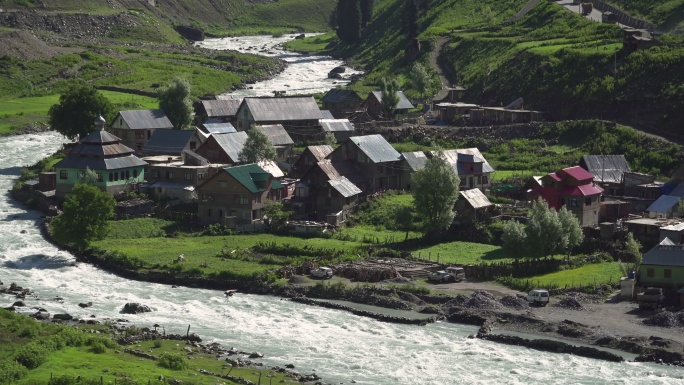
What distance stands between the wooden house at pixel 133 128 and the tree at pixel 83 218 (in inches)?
976

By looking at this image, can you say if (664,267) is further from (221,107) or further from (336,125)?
(221,107)

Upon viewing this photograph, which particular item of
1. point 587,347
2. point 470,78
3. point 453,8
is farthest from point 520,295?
point 453,8

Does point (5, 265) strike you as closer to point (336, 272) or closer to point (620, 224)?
point (336, 272)

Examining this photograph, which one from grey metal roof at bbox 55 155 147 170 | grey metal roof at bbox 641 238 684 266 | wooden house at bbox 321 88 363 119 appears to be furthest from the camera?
wooden house at bbox 321 88 363 119

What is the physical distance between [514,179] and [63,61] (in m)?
70.0

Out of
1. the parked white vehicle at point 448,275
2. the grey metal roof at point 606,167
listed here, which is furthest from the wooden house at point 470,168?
the parked white vehicle at point 448,275

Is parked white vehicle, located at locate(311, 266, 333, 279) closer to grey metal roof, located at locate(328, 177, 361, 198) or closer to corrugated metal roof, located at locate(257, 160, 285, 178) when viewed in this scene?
grey metal roof, located at locate(328, 177, 361, 198)

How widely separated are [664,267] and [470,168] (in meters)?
26.7

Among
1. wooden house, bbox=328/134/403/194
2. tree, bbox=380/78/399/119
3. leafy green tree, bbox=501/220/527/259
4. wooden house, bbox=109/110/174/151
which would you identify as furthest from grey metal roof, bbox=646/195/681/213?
tree, bbox=380/78/399/119

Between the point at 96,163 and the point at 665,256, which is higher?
the point at 96,163

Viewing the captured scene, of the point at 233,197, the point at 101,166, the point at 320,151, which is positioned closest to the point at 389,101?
the point at 320,151

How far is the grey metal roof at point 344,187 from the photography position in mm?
87812

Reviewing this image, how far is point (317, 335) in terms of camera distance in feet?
208

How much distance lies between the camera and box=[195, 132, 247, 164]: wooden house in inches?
3814
